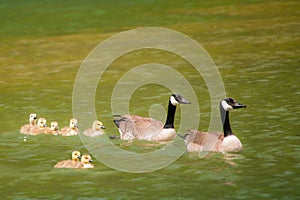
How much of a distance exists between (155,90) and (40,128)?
353 centimetres

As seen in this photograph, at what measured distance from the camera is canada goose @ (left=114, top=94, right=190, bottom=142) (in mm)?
11375

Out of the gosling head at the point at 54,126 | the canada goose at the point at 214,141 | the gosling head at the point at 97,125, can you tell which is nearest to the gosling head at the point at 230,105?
the canada goose at the point at 214,141

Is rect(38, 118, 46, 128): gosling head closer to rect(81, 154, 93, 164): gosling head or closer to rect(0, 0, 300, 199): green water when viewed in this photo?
rect(0, 0, 300, 199): green water

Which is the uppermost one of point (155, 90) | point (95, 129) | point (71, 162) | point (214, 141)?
point (155, 90)

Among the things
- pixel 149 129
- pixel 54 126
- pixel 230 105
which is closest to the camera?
pixel 230 105

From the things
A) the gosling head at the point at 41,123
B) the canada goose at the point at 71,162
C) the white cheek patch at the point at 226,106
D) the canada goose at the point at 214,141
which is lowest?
the canada goose at the point at 71,162

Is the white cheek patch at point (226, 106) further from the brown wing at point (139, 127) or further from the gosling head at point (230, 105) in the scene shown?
the brown wing at point (139, 127)

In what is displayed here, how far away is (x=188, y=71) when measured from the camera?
1644 cm

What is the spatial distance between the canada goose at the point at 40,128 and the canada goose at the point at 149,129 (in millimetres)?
1130

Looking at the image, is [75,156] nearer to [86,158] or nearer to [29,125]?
[86,158]

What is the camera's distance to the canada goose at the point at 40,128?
11.8 meters

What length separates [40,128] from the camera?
11.9 meters

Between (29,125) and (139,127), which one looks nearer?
(139,127)

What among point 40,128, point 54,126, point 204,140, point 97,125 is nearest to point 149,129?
point 97,125
